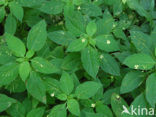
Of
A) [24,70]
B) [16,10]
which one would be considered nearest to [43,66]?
[24,70]

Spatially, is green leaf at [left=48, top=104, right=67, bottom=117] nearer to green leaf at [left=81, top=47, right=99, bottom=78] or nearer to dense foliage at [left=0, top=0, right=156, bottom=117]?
dense foliage at [left=0, top=0, right=156, bottom=117]

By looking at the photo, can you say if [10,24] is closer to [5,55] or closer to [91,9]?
[5,55]

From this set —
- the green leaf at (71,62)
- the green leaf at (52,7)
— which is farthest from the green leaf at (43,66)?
the green leaf at (52,7)

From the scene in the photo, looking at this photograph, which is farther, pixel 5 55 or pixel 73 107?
pixel 5 55

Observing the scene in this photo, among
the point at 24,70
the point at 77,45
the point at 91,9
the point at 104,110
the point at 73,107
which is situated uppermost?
the point at 91,9

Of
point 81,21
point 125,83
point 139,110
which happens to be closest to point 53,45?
point 81,21
